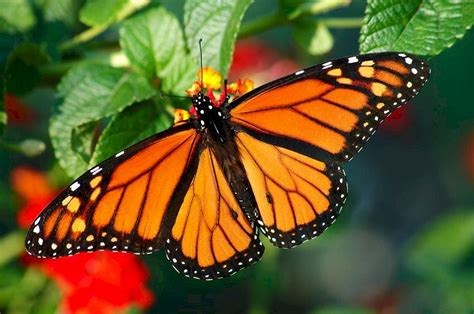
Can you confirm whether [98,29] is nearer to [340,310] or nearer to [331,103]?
[331,103]

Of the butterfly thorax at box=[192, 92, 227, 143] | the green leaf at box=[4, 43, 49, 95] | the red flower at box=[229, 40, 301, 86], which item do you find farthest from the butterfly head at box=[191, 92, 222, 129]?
the red flower at box=[229, 40, 301, 86]

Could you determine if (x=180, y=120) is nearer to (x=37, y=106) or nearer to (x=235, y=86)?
(x=235, y=86)

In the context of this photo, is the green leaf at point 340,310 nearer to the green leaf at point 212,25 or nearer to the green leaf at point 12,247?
the green leaf at point 12,247

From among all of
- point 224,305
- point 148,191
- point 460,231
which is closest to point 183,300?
point 224,305

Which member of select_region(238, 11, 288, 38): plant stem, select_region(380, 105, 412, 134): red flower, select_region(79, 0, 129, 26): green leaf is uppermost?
select_region(79, 0, 129, 26): green leaf

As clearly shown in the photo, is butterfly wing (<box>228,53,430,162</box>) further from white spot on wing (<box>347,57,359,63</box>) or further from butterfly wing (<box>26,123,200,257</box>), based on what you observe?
butterfly wing (<box>26,123,200,257</box>)
